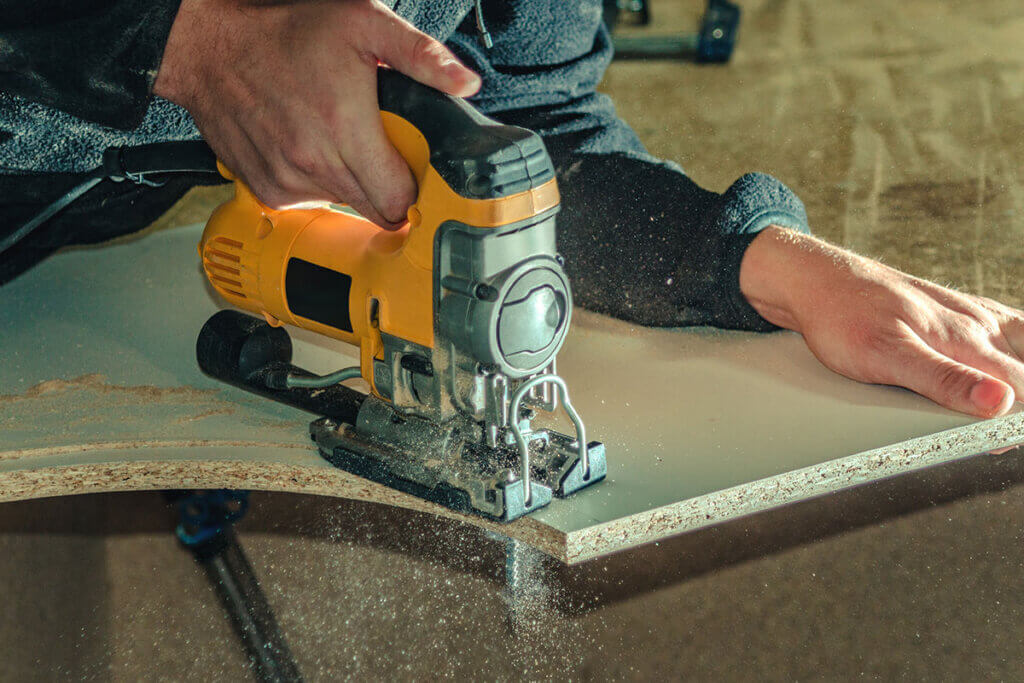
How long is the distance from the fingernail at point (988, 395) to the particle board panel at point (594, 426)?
2cm

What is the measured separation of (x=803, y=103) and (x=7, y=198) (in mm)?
1692

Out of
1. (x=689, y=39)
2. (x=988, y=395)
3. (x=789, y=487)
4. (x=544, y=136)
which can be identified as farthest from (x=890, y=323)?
(x=689, y=39)

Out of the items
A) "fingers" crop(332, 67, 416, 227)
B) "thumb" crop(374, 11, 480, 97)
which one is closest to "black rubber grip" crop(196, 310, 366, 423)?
"fingers" crop(332, 67, 416, 227)

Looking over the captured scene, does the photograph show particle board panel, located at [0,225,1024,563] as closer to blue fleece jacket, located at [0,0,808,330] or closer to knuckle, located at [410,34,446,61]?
blue fleece jacket, located at [0,0,808,330]

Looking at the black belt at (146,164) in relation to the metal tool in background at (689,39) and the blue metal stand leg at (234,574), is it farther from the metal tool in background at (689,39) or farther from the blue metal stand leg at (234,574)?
the metal tool in background at (689,39)

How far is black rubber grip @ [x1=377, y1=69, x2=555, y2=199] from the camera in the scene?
878 mm

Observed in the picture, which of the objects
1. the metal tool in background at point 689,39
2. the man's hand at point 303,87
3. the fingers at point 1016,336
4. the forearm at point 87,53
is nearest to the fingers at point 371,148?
the man's hand at point 303,87

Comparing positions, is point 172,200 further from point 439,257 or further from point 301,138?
point 439,257

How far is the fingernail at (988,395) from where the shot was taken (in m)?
1.08

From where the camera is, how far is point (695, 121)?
242 centimetres

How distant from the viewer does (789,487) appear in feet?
3.31

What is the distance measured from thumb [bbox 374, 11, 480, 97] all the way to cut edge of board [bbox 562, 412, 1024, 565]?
414mm

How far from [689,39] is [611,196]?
1727mm

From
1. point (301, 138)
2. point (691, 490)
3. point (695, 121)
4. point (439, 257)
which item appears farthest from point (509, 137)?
point (695, 121)
